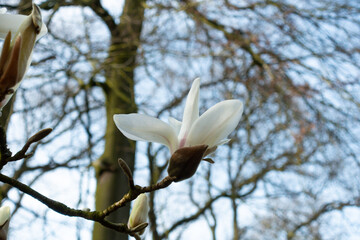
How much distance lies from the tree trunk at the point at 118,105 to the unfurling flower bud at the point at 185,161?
166 centimetres

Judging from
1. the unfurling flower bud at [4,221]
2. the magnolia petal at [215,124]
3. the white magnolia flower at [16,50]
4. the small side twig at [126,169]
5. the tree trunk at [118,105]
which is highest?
the tree trunk at [118,105]

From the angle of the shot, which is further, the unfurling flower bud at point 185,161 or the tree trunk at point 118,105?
the tree trunk at point 118,105

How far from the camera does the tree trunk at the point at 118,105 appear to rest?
228 cm

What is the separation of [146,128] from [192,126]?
6 centimetres

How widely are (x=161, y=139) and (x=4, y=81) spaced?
0.21 meters

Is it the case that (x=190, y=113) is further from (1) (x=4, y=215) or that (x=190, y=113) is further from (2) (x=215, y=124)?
(1) (x=4, y=215)

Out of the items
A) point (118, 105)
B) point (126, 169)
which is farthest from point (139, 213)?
point (118, 105)

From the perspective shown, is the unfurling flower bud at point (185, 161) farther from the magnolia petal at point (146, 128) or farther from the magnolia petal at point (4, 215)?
A: the magnolia petal at point (4, 215)

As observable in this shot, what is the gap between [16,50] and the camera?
42cm

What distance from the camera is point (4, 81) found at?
0.43 m

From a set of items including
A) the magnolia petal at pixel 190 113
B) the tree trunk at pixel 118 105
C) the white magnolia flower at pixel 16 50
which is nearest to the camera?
the white magnolia flower at pixel 16 50

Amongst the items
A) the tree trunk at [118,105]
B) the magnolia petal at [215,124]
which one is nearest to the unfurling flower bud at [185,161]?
the magnolia petal at [215,124]

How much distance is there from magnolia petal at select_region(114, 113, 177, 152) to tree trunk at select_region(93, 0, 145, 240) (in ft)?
5.38

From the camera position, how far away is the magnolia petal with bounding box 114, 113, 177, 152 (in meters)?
0.52
